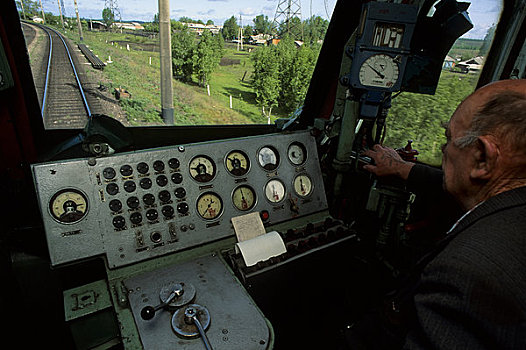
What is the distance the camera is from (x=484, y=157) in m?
0.76

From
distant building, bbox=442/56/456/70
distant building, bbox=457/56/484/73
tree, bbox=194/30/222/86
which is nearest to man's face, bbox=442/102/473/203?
distant building, bbox=442/56/456/70

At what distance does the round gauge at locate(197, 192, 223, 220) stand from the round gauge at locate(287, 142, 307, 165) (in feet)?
1.81

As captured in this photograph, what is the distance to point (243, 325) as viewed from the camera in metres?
1.05

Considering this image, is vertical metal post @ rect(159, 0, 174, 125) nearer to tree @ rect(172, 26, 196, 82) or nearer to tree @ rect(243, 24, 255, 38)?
tree @ rect(172, 26, 196, 82)

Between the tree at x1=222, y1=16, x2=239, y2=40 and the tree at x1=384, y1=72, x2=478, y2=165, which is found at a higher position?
the tree at x1=222, y1=16, x2=239, y2=40

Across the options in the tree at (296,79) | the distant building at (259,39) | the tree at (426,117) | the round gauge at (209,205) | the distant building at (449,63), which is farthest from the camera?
the tree at (296,79)

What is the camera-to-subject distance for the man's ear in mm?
A: 731

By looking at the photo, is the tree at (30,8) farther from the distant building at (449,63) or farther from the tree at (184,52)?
the distant building at (449,63)

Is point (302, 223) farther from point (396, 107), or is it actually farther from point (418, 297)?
point (396, 107)

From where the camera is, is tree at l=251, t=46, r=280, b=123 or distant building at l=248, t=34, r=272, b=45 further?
tree at l=251, t=46, r=280, b=123

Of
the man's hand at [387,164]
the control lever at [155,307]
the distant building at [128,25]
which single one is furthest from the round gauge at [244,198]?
the distant building at [128,25]

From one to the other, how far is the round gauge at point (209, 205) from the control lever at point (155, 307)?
0.45 m

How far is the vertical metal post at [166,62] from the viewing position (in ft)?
6.31

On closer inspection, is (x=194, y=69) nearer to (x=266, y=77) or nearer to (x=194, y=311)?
(x=266, y=77)
